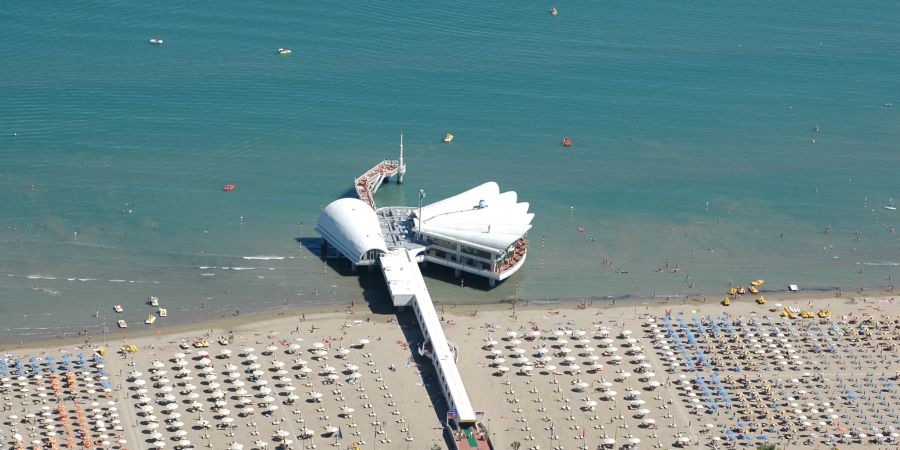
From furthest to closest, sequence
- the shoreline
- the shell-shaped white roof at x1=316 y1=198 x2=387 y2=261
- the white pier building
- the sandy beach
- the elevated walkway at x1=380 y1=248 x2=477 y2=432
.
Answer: the shell-shaped white roof at x1=316 y1=198 x2=387 y2=261 < the white pier building < the shoreline < the elevated walkway at x1=380 y1=248 x2=477 y2=432 < the sandy beach

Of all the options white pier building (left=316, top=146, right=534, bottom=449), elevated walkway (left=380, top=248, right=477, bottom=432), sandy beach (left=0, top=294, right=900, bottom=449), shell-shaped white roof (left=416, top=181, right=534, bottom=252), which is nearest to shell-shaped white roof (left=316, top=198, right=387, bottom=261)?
white pier building (left=316, top=146, right=534, bottom=449)

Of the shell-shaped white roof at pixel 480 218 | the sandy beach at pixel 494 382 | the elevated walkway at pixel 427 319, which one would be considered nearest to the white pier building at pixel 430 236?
the shell-shaped white roof at pixel 480 218

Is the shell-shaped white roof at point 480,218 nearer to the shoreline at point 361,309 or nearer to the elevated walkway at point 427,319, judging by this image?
the elevated walkway at point 427,319

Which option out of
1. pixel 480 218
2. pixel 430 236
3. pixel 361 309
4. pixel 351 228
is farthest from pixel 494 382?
pixel 351 228

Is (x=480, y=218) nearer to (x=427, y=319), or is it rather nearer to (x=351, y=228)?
(x=351, y=228)

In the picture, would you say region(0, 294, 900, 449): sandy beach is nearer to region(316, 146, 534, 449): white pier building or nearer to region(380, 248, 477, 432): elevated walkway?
region(380, 248, 477, 432): elevated walkway

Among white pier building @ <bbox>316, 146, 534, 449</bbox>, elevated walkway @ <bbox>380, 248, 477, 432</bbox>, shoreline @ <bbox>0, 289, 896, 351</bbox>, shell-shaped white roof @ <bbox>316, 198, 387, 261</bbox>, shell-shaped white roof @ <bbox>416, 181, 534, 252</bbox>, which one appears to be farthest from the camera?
shell-shaped white roof @ <bbox>416, 181, 534, 252</bbox>

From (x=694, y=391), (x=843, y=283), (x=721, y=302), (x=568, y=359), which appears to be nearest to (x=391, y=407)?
(x=568, y=359)
